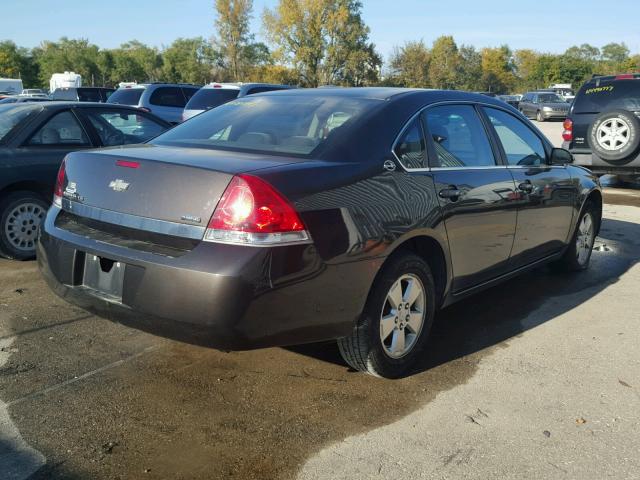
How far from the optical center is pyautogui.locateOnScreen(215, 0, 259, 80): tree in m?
58.9

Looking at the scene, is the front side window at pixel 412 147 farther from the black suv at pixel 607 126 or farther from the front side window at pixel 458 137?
the black suv at pixel 607 126

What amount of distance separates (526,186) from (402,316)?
5.41ft

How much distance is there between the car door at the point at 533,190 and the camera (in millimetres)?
4602

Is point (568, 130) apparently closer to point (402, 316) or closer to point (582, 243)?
point (582, 243)

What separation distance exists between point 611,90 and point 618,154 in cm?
182

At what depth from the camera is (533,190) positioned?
4707 mm

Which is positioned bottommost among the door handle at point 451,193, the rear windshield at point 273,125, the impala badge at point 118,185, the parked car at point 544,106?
the parked car at point 544,106

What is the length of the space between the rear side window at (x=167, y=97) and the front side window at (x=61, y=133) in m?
9.70

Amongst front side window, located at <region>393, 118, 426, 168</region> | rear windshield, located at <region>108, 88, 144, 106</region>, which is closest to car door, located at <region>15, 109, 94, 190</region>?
front side window, located at <region>393, 118, 426, 168</region>

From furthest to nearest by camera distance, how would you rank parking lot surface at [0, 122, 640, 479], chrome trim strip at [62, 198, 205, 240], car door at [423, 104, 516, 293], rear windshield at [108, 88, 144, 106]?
rear windshield at [108, 88, 144, 106] → car door at [423, 104, 516, 293] → chrome trim strip at [62, 198, 205, 240] → parking lot surface at [0, 122, 640, 479]

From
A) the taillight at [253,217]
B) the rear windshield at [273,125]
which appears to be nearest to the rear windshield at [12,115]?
the rear windshield at [273,125]

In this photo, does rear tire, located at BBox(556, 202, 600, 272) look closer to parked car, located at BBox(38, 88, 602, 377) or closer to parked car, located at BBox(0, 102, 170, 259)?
parked car, located at BBox(38, 88, 602, 377)

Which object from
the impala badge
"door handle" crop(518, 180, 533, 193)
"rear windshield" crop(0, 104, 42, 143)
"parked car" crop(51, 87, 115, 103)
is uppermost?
"rear windshield" crop(0, 104, 42, 143)

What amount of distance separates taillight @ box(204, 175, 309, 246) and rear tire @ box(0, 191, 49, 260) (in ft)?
12.3
